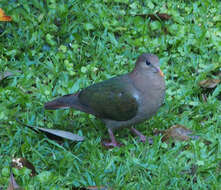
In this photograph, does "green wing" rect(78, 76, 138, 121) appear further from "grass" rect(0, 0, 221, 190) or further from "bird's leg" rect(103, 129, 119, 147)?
"grass" rect(0, 0, 221, 190)

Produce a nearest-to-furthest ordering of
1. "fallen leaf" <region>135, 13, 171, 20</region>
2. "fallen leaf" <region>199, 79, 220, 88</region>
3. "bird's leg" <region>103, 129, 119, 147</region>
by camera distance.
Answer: "bird's leg" <region>103, 129, 119, 147</region> < "fallen leaf" <region>199, 79, 220, 88</region> < "fallen leaf" <region>135, 13, 171, 20</region>

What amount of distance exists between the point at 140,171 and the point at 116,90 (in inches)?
32.4

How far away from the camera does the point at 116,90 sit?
486 cm

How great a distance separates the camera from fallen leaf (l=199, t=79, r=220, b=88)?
18.6 feet

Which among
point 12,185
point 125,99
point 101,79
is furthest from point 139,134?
point 12,185

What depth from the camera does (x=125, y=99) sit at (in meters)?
4.80

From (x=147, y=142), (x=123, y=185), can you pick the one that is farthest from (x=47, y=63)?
(x=123, y=185)

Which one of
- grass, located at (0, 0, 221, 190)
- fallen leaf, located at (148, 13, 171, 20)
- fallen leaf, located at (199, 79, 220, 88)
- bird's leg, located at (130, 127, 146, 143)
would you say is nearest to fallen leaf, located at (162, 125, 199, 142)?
grass, located at (0, 0, 221, 190)

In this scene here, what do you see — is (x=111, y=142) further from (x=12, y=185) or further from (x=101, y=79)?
(x=12, y=185)

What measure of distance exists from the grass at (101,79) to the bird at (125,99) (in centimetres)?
26

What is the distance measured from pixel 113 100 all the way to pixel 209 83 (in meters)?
1.39

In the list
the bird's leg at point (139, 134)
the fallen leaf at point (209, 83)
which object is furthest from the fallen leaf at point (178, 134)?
the fallen leaf at point (209, 83)

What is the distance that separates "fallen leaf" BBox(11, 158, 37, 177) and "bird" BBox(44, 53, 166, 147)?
0.67 metres

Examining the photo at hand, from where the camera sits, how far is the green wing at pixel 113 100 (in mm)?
4785
